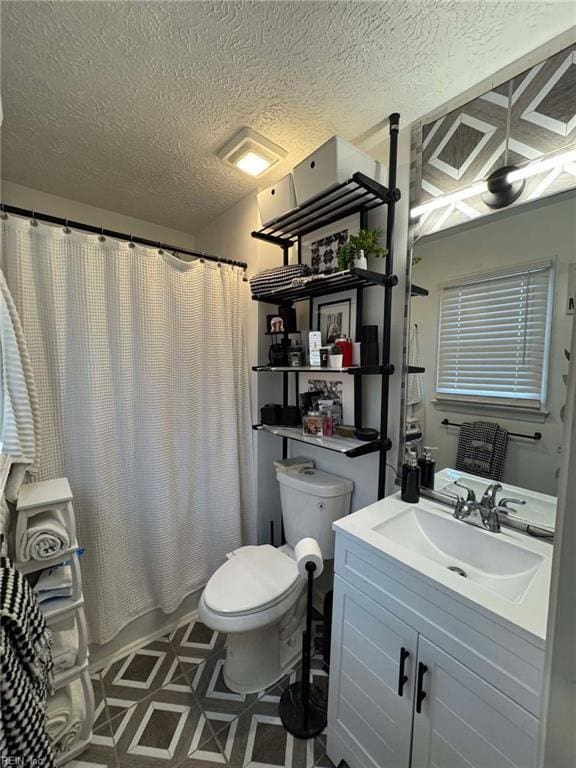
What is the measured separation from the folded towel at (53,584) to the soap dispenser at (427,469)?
4.57ft

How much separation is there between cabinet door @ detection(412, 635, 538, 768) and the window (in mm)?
785

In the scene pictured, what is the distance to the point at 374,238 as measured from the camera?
4.33ft

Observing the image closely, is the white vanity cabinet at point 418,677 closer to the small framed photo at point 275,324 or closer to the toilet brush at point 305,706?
the toilet brush at point 305,706

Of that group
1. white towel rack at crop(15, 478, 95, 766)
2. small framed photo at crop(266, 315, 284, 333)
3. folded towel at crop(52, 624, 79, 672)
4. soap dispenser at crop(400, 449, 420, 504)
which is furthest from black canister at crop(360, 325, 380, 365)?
folded towel at crop(52, 624, 79, 672)

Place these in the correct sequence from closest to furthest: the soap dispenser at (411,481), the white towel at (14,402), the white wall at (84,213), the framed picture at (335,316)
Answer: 1. the white towel at (14,402)
2. the soap dispenser at (411,481)
3. the framed picture at (335,316)
4. the white wall at (84,213)

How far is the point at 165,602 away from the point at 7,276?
168 centimetres

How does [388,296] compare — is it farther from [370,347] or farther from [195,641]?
[195,641]

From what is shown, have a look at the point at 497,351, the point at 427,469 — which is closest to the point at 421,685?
the point at 427,469

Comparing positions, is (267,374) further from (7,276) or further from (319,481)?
(7,276)

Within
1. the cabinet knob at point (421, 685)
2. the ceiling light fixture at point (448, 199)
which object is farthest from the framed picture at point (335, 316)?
the cabinet knob at point (421, 685)

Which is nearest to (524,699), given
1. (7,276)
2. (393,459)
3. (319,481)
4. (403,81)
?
(393,459)

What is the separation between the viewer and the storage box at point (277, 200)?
146cm

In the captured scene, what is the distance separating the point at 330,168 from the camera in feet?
4.12

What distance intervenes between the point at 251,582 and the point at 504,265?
5.12ft
